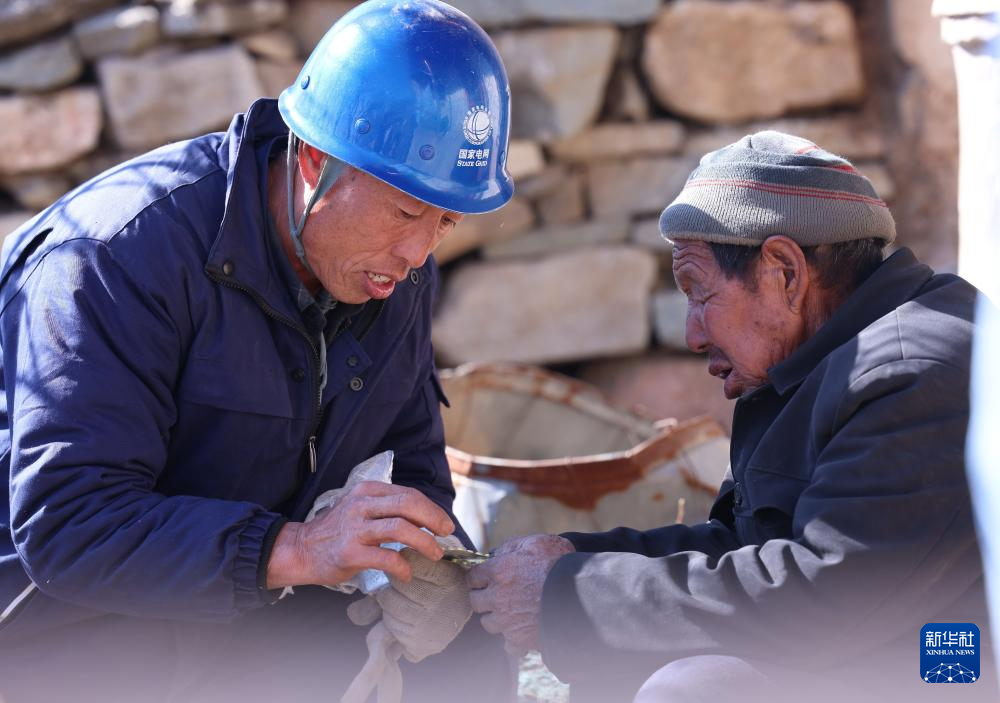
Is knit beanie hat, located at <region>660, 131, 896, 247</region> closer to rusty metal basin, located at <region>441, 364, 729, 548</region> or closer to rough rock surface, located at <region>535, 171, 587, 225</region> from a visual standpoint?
rusty metal basin, located at <region>441, 364, 729, 548</region>

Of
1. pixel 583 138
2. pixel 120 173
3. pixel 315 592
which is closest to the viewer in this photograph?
pixel 120 173

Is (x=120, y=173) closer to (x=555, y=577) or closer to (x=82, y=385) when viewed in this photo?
(x=82, y=385)

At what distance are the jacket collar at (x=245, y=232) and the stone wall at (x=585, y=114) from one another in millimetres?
2720

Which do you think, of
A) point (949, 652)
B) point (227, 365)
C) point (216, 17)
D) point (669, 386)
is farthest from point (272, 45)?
point (949, 652)

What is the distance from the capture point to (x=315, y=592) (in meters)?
2.82

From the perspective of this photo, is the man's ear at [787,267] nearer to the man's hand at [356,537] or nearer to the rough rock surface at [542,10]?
the man's hand at [356,537]

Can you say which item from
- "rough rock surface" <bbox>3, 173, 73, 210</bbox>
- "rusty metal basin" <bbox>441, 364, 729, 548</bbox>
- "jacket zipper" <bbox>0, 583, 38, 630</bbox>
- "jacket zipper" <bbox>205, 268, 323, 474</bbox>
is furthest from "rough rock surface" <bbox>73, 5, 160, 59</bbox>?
"jacket zipper" <bbox>0, 583, 38, 630</bbox>

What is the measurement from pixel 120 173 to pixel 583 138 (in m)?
3.24

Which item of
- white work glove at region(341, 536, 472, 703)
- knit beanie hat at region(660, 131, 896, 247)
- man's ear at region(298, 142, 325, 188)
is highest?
man's ear at region(298, 142, 325, 188)

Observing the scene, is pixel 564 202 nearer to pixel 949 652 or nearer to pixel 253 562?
pixel 253 562

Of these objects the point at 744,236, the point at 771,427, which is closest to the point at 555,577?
the point at 771,427

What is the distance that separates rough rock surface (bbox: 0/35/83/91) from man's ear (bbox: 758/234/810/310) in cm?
395

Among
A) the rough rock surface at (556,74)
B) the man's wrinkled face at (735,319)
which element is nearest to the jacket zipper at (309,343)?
the man's wrinkled face at (735,319)

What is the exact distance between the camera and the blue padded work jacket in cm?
214
